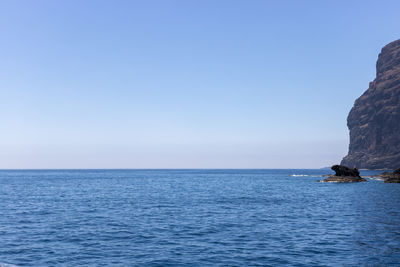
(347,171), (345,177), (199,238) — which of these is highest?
(347,171)

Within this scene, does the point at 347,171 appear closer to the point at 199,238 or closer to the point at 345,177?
the point at 345,177

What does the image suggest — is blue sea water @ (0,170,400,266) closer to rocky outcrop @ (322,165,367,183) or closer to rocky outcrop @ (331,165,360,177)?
rocky outcrop @ (322,165,367,183)

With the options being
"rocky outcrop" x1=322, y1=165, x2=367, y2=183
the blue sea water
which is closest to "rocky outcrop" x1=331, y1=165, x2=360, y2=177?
"rocky outcrop" x1=322, y1=165, x2=367, y2=183

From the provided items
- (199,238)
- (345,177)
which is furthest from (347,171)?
(199,238)

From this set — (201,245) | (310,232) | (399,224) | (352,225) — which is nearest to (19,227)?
(201,245)

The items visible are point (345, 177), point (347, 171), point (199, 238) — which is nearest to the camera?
point (199, 238)

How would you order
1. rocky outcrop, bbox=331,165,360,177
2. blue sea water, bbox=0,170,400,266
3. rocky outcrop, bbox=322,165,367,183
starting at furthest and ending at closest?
rocky outcrop, bbox=331,165,360,177
rocky outcrop, bbox=322,165,367,183
blue sea water, bbox=0,170,400,266

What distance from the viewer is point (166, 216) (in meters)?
41.2

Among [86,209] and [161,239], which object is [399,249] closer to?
[161,239]

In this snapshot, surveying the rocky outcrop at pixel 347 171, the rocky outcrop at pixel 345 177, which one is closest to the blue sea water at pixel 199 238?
the rocky outcrop at pixel 345 177

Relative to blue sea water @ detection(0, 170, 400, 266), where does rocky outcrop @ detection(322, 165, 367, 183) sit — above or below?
above

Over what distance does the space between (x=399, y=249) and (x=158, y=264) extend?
1791cm

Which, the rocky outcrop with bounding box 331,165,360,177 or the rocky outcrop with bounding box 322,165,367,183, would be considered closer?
the rocky outcrop with bounding box 322,165,367,183

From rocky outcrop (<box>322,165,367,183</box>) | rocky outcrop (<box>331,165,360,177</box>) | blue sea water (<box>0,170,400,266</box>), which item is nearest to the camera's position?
blue sea water (<box>0,170,400,266</box>)
